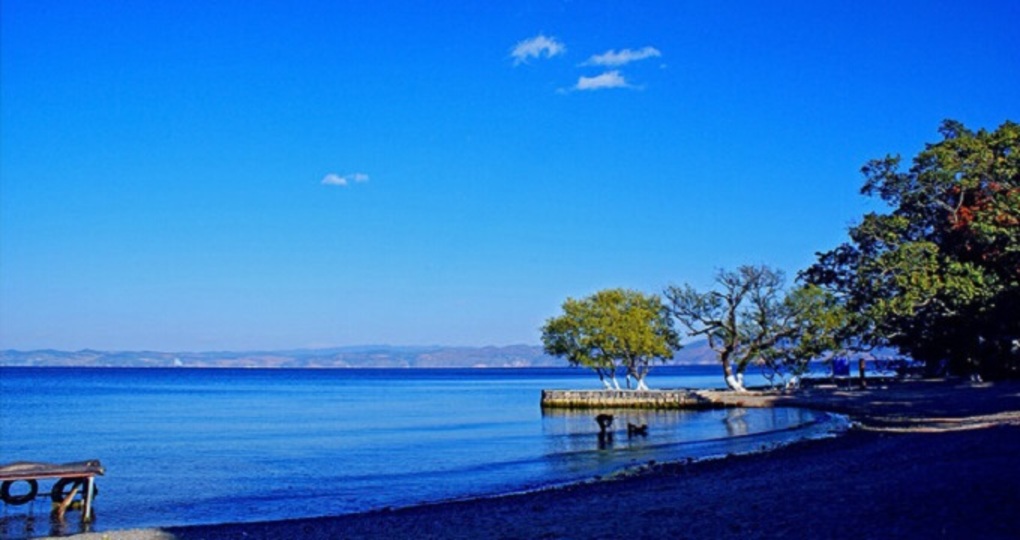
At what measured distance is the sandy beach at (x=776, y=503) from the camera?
11.9 metres

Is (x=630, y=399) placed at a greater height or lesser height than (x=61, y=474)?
lesser

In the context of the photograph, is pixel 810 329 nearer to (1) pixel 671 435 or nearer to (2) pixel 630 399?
(2) pixel 630 399

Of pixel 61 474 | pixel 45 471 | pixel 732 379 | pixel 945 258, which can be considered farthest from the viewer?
pixel 732 379

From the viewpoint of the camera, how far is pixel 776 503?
1436cm

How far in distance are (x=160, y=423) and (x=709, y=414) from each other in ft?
116

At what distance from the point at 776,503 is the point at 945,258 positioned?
39.0m

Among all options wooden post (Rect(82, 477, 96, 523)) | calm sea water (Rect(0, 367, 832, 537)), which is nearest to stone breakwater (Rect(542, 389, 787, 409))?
calm sea water (Rect(0, 367, 832, 537))

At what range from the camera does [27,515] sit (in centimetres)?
2283

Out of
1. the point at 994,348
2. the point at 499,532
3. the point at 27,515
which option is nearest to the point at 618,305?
the point at 994,348

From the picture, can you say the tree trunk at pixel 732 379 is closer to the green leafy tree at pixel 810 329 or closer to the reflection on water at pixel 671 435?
the green leafy tree at pixel 810 329

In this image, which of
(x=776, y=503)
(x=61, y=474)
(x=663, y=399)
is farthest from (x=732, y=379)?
(x=776, y=503)

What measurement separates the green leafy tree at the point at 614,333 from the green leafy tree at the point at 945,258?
12569 mm

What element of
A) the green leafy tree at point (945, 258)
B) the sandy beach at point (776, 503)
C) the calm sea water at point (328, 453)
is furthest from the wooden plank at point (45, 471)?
the green leafy tree at point (945, 258)

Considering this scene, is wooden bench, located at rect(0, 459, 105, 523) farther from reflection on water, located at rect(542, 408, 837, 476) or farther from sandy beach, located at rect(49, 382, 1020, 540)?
reflection on water, located at rect(542, 408, 837, 476)
